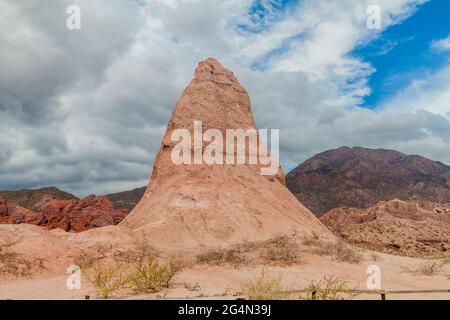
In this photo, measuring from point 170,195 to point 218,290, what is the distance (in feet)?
40.4

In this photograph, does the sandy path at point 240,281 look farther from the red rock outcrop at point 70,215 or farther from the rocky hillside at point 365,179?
the rocky hillside at point 365,179

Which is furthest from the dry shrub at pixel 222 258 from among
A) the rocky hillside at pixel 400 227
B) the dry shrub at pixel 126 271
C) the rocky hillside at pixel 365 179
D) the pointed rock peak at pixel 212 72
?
the rocky hillside at pixel 365 179

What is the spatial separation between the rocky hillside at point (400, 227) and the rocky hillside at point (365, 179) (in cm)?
3141

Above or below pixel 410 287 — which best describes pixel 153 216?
above

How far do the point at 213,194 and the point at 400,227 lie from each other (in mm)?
17786

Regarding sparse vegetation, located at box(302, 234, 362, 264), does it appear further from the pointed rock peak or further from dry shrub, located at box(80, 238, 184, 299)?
the pointed rock peak

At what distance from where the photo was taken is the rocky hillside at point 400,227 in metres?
27.3

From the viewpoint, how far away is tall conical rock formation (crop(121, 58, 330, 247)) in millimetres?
19188

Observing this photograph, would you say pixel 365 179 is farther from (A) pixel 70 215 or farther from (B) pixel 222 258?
(B) pixel 222 258
